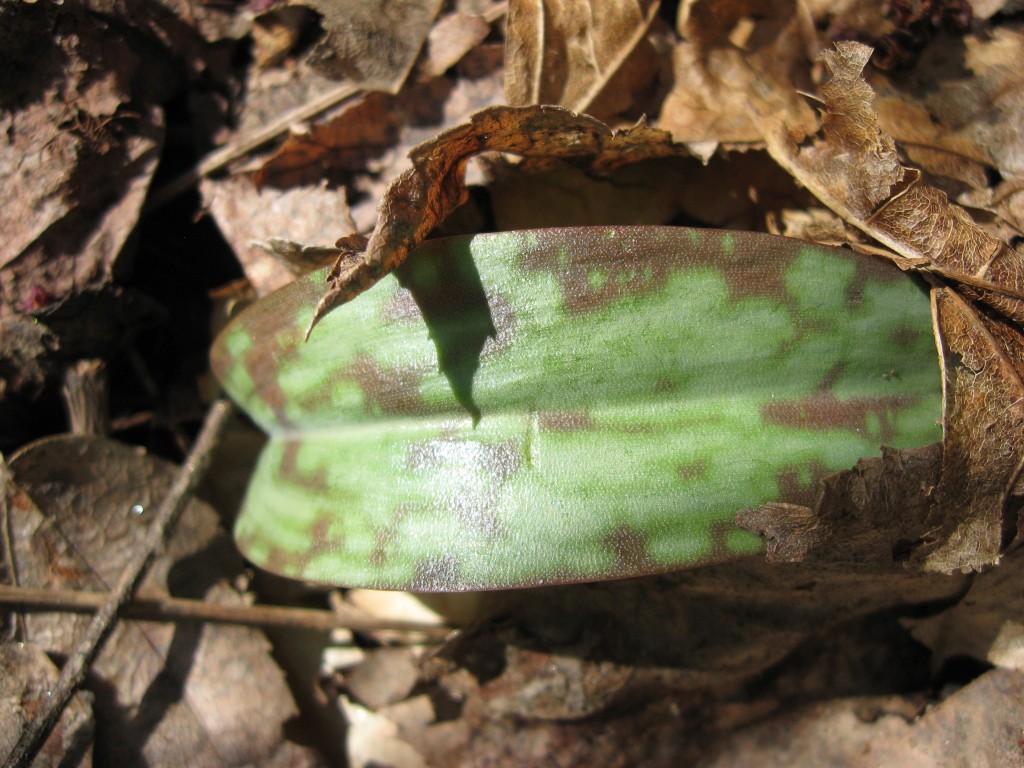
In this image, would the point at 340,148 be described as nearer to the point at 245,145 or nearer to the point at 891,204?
the point at 245,145

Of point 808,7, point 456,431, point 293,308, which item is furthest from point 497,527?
point 808,7

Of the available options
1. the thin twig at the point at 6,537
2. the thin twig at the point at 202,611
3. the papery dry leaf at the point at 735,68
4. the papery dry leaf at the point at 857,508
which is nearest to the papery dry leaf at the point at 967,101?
the papery dry leaf at the point at 735,68

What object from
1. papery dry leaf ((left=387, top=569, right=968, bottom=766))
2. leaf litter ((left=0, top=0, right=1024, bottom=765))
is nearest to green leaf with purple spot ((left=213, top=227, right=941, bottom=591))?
leaf litter ((left=0, top=0, right=1024, bottom=765))

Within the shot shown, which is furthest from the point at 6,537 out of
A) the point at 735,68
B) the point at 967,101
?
the point at 967,101

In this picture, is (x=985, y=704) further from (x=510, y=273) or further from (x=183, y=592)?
(x=183, y=592)

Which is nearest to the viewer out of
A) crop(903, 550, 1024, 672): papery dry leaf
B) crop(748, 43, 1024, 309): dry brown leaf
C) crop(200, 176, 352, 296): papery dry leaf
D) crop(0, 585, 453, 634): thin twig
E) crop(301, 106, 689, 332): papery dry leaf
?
crop(301, 106, 689, 332): papery dry leaf

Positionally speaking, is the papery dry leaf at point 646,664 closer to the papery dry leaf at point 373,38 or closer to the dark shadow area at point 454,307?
the dark shadow area at point 454,307

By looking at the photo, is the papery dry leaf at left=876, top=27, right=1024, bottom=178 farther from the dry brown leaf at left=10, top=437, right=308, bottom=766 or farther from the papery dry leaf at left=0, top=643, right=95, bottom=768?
the papery dry leaf at left=0, top=643, right=95, bottom=768
